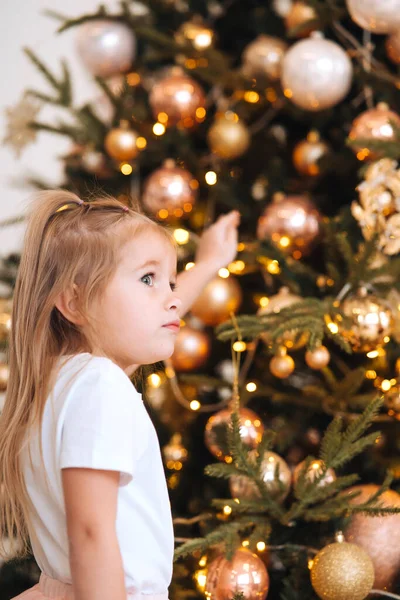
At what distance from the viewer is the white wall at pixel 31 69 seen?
2.13 m

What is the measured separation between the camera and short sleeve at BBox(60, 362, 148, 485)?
72 centimetres

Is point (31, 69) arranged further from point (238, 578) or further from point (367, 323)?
point (238, 578)

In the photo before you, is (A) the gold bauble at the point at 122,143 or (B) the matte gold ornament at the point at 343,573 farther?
(A) the gold bauble at the point at 122,143

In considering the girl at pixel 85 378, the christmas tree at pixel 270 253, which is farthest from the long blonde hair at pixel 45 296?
the christmas tree at pixel 270 253

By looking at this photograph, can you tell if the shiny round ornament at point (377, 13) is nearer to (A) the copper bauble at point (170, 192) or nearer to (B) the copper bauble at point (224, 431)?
(A) the copper bauble at point (170, 192)

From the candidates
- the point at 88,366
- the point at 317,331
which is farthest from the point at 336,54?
the point at 88,366

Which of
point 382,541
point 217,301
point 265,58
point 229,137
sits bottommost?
point 382,541

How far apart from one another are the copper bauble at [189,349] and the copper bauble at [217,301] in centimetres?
5

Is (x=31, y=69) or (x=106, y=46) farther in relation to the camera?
(x=31, y=69)

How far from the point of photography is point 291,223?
1280mm

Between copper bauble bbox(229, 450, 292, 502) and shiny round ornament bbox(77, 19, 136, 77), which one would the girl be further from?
shiny round ornament bbox(77, 19, 136, 77)

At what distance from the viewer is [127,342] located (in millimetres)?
839

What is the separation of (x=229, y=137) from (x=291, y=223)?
21cm

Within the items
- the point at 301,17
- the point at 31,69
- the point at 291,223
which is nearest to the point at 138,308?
the point at 291,223
